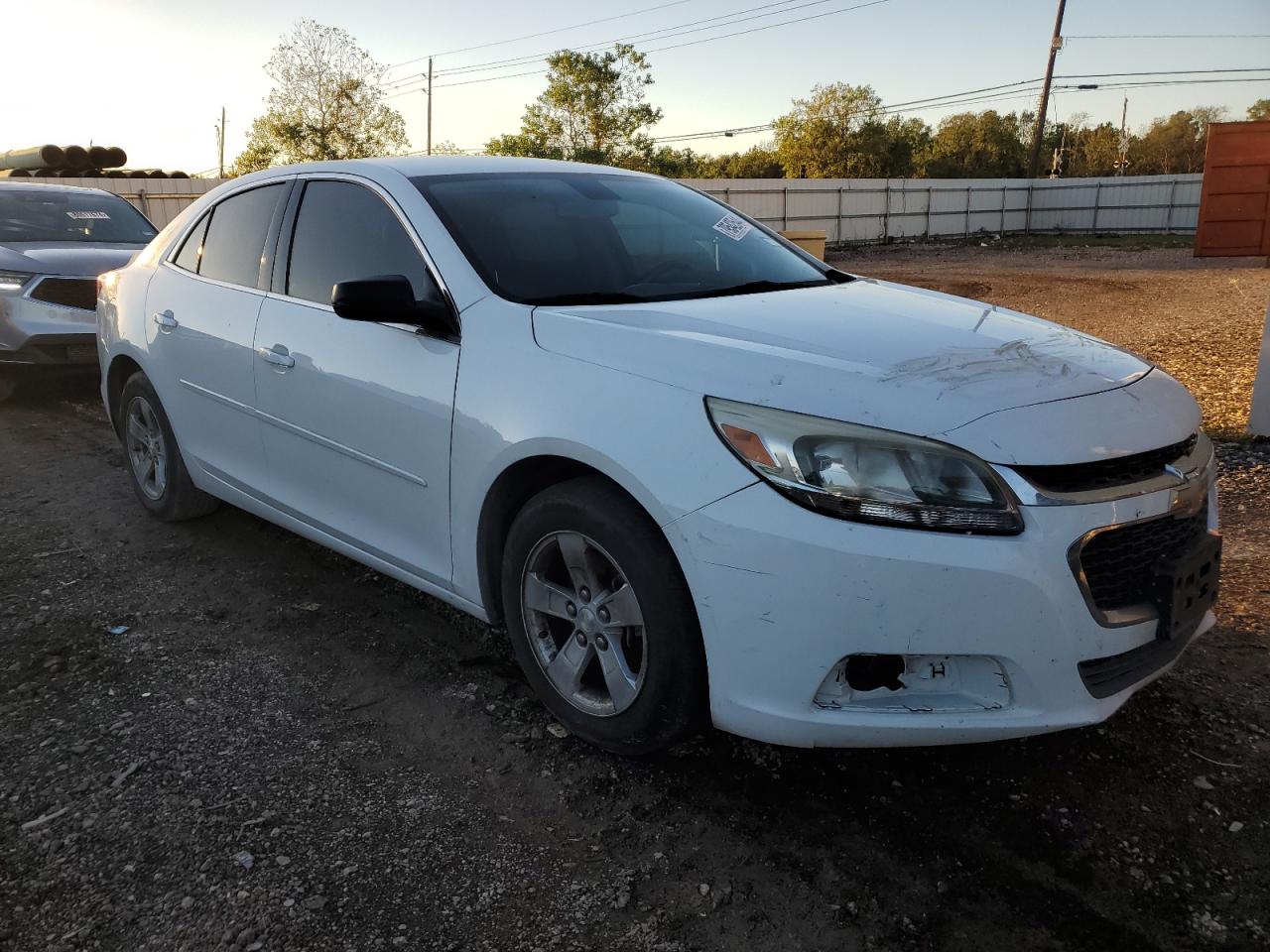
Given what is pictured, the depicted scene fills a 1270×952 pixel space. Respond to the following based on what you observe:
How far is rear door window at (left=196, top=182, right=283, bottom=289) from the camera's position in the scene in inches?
153

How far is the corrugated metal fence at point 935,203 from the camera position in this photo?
93.1 ft

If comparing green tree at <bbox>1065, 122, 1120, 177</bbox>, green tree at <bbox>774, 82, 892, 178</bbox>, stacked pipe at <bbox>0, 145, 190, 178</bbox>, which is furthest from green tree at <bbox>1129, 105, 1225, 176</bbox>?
stacked pipe at <bbox>0, 145, 190, 178</bbox>

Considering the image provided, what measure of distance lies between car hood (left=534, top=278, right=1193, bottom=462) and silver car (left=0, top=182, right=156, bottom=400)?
6.21m

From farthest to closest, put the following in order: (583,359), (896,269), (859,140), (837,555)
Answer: (859,140)
(896,269)
(583,359)
(837,555)

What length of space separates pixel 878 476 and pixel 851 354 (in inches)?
17.1

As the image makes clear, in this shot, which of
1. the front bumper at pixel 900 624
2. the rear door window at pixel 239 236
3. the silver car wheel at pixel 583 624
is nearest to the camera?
the front bumper at pixel 900 624

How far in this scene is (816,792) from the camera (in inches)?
103

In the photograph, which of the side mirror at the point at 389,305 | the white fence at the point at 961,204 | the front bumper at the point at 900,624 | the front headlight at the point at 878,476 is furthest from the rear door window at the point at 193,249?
the white fence at the point at 961,204

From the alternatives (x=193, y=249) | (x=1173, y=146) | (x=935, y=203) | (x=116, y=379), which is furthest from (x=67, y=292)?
(x=1173, y=146)

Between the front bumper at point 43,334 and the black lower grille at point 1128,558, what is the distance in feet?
24.6

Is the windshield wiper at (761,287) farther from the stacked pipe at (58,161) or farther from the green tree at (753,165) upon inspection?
the green tree at (753,165)

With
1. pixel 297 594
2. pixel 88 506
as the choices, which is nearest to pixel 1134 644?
pixel 297 594

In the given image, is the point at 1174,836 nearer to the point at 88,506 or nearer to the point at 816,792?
the point at 816,792

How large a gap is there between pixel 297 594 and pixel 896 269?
69.9 feet
